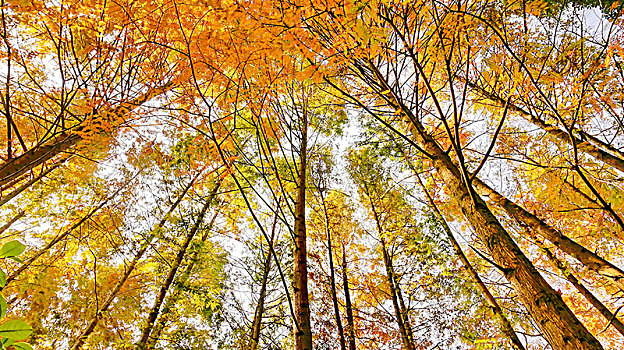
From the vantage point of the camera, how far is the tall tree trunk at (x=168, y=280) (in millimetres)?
5438

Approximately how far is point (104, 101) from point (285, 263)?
200 inches

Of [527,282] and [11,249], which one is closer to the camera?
[11,249]

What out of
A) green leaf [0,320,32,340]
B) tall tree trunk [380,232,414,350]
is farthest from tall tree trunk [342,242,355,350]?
green leaf [0,320,32,340]

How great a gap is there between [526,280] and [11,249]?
2.10 meters

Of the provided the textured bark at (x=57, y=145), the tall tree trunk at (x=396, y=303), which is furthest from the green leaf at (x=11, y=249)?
the tall tree trunk at (x=396, y=303)

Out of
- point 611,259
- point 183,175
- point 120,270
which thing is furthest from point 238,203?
point 611,259

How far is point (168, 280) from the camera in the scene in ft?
19.5

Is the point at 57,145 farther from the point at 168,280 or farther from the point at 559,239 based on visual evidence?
the point at 559,239

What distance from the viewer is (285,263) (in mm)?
6863

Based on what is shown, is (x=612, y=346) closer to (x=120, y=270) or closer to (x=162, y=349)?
(x=162, y=349)

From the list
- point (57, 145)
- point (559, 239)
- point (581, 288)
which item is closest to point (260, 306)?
point (57, 145)

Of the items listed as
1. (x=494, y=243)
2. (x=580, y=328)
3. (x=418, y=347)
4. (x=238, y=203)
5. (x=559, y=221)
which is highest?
(x=238, y=203)

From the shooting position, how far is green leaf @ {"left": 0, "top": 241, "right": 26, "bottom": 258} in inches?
22.7

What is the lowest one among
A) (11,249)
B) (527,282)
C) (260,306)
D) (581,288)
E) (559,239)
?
(11,249)
